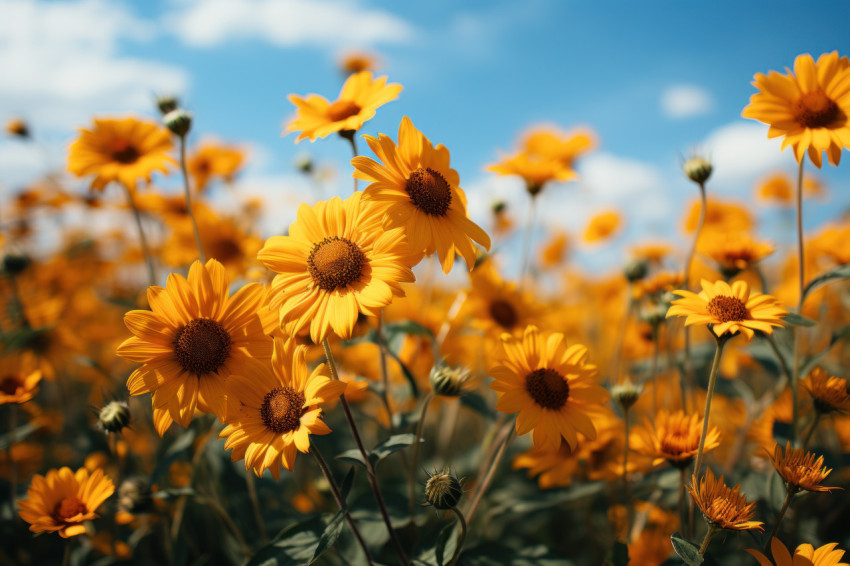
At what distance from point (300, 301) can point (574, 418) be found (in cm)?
93

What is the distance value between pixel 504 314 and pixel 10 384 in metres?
2.30

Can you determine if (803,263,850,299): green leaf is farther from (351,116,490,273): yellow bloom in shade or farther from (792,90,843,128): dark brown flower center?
(351,116,490,273): yellow bloom in shade

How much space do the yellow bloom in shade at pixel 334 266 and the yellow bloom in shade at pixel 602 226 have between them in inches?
138

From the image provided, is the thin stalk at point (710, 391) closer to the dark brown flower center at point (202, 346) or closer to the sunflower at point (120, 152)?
the dark brown flower center at point (202, 346)

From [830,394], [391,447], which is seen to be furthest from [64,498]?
[830,394]

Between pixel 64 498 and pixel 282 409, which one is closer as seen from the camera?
pixel 282 409

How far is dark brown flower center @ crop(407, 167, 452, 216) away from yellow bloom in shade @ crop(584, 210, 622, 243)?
3313mm

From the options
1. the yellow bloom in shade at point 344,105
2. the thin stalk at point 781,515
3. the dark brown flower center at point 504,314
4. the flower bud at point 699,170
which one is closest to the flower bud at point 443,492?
the thin stalk at point 781,515

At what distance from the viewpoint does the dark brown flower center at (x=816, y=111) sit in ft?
5.38

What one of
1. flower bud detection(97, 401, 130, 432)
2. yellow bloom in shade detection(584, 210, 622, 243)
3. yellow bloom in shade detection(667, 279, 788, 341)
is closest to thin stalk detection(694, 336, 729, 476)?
yellow bloom in shade detection(667, 279, 788, 341)

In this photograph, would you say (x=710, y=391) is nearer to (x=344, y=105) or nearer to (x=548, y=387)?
(x=548, y=387)

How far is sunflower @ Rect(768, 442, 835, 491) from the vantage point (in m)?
1.35

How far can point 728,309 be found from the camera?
56.3 inches

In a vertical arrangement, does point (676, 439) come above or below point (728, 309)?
below
